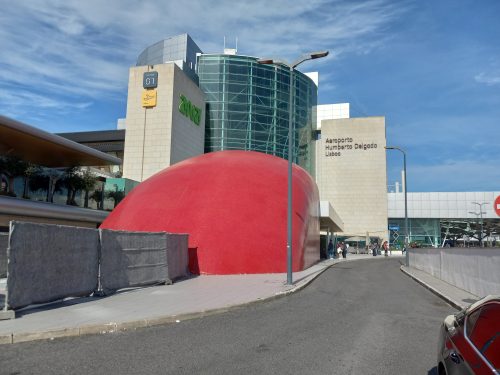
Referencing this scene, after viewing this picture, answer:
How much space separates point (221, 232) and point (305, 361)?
13.9 metres

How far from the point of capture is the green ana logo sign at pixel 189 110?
53022mm

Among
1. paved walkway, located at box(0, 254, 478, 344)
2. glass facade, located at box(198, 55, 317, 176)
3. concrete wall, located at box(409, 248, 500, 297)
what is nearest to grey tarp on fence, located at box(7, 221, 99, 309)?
paved walkway, located at box(0, 254, 478, 344)

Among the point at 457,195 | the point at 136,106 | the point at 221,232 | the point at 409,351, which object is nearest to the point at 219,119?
the point at 136,106

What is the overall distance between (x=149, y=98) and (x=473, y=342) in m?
51.3

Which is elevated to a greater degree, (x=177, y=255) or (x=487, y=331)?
(x=487, y=331)

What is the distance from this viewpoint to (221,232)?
20.0 m

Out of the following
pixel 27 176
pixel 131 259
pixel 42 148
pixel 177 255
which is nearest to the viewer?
pixel 131 259

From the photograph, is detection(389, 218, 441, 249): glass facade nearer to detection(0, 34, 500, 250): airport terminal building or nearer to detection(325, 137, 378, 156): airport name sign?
detection(0, 34, 500, 250): airport terminal building

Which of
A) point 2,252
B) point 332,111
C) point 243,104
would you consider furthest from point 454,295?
point 332,111

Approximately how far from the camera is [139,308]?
10078 millimetres

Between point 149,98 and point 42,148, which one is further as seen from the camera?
point 149,98

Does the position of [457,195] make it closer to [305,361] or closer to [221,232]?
[221,232]

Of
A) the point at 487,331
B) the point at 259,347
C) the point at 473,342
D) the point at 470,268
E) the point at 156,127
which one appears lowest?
the point at 259,347

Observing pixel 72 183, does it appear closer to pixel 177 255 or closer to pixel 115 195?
pixel 115 195
